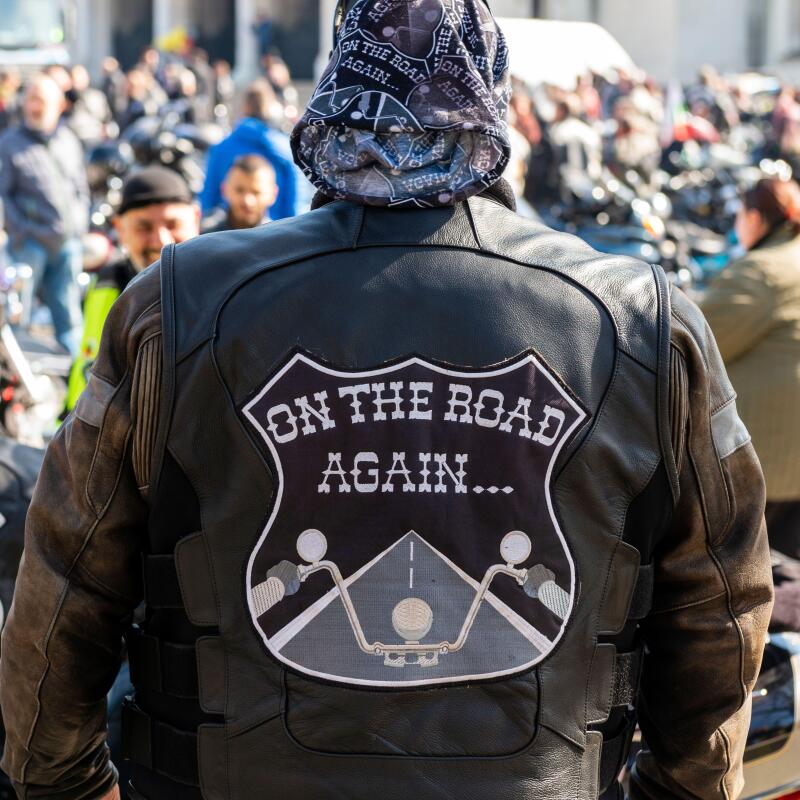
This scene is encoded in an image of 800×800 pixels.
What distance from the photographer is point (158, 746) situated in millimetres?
1924

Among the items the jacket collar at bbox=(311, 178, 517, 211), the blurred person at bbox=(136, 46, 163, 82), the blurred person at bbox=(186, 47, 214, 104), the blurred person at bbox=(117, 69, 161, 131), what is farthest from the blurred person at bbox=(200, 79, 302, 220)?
the blurred person at bbox=(136, 46, 163, 82)

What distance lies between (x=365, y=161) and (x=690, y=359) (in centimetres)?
50

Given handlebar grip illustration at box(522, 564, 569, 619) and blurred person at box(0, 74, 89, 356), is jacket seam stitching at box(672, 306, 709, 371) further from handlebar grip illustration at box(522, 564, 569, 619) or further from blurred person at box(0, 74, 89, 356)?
blurred person at box(0, 74, 89, 356)

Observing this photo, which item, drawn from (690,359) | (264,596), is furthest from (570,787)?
(690,359)

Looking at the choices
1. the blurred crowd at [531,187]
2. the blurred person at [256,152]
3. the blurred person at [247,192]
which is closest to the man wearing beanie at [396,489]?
the blurred crowd at [531,187]

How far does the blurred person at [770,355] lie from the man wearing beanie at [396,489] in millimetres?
2816

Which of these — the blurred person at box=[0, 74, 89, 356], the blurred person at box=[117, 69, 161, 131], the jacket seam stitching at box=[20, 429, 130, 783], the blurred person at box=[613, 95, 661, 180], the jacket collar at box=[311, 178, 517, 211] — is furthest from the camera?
the blurred person at box=[117, 69, 161, 131]

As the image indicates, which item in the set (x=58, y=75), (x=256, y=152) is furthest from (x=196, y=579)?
(x=58, y=75)

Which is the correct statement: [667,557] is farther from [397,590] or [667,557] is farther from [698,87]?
[698,87]

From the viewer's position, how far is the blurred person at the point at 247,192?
5.19 m

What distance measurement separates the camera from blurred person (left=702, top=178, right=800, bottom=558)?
185 inches

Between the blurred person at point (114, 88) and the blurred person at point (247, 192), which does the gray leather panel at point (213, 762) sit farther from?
the blurred person at point (114, 88)

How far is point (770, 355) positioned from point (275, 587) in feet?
10.6

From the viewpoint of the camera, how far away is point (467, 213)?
193 centimetres
